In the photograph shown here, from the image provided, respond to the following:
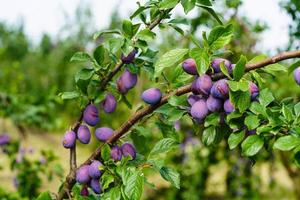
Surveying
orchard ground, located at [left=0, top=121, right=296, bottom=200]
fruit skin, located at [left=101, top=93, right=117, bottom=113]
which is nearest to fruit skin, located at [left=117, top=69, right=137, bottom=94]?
fruit skin, located at [left=101, top=93, right=117, bottom=113]

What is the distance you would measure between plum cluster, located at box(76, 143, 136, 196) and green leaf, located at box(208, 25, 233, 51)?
0.32m

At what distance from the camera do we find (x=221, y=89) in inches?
38.1

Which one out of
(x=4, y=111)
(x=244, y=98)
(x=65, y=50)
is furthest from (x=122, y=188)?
(x=65, y=50)

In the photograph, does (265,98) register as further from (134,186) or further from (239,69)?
(134,186)

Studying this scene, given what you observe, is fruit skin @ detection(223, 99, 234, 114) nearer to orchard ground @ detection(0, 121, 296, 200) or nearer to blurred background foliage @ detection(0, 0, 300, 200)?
blurred background foliage @ detection(0, 0, 300, 200)

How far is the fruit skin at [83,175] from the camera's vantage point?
3.79 ft

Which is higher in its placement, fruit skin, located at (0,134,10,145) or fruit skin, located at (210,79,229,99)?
fruit skin, located at (210,79,229,99)

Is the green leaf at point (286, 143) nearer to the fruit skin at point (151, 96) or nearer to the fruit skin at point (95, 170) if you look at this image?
the fruit skin at point (151, 96)

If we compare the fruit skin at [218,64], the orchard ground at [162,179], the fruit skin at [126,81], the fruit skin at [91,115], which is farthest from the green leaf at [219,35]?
the orchard ground at [162,179]

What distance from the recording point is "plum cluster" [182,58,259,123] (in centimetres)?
97

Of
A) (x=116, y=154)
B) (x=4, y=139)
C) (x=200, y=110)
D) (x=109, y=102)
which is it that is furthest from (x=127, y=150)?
(x=4, y=139)

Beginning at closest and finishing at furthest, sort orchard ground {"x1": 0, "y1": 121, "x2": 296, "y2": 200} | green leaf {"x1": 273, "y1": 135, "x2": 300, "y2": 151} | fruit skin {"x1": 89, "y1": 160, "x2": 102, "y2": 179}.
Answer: green leaf {"x1": 273, "y1": 135, "x2": 300, "y2": 151} < fruit skin {"x1": 89, "y1": 160, "x2": 102, "y2": 179} < orchard ground {"x1": 0, "y1": 121, "x2": 296, "y2": 200}

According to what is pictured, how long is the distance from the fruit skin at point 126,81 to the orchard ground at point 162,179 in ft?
7.86

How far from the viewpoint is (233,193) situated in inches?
191
